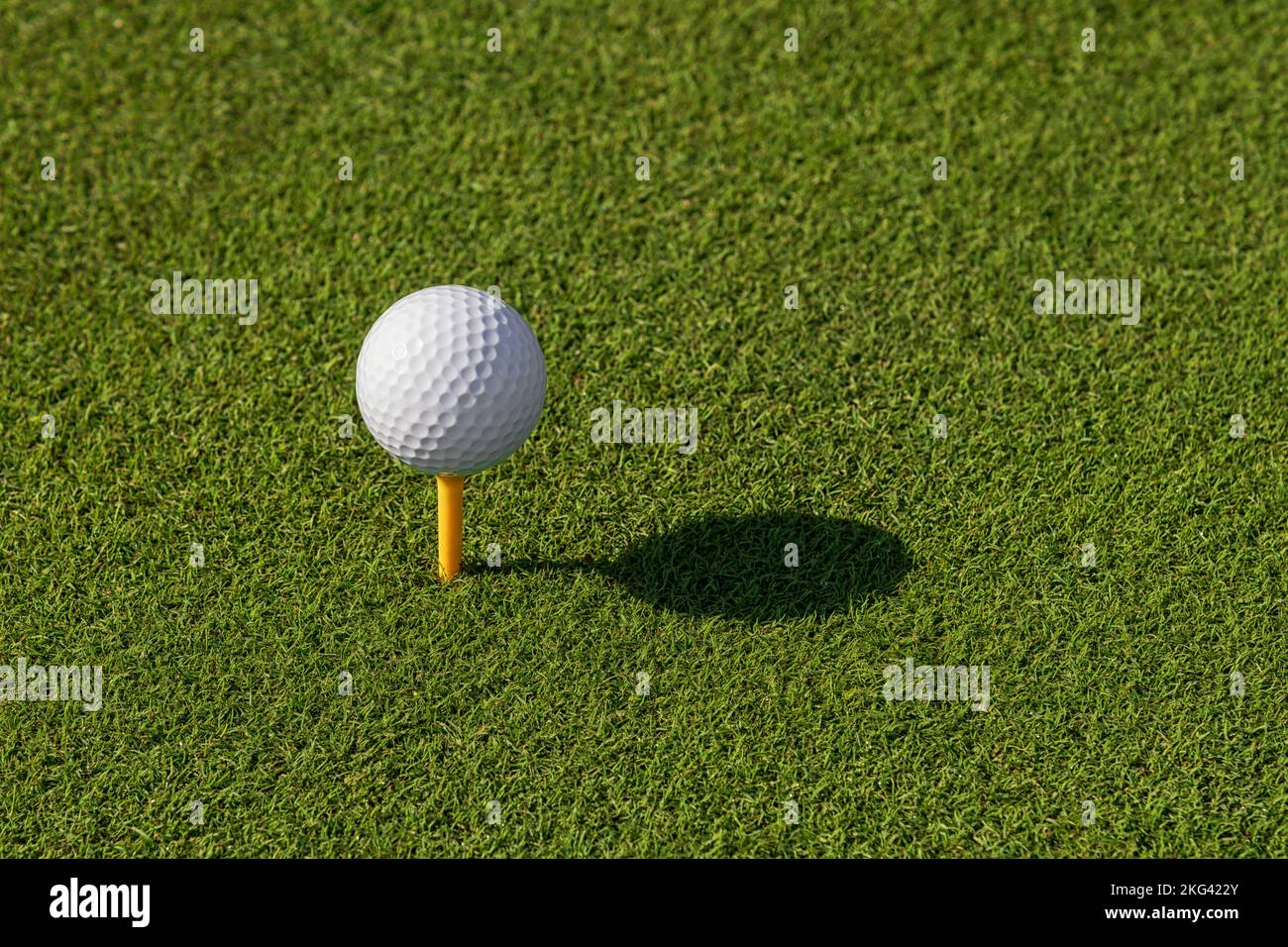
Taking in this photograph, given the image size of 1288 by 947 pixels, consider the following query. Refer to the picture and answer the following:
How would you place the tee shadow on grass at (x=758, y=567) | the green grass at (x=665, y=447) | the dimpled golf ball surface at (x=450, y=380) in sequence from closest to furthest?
the dimpled golf ball surface at (x=450, y=380), the green grass at (x=665, y=447), the tee shadow on grass at (x=758, y=567)

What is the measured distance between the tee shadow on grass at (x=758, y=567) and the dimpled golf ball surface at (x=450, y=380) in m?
0.84

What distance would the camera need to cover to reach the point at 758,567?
5199 millimetres

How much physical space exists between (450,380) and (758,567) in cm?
160

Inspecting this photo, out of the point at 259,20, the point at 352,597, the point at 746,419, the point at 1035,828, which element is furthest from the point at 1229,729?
the point at 259,20

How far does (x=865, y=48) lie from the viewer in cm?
741

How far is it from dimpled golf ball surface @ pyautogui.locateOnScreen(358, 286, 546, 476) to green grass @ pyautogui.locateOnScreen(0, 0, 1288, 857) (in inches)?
31.6

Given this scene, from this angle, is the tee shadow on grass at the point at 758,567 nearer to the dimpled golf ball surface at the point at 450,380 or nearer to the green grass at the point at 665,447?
the green grass at the point at 665,447

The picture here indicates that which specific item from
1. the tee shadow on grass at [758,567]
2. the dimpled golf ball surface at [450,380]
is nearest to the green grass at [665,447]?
the tee shadow on grass at [758,567]

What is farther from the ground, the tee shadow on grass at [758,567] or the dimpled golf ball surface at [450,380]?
the dimpled golf ball surface at [450,380]

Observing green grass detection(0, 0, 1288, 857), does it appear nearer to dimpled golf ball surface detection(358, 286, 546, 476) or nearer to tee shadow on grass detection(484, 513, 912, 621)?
tee shadow on grass detection(484, 513, 912, 621)

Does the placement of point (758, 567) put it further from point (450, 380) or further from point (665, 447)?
point (450, 380)

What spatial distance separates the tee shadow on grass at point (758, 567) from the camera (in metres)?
5.08

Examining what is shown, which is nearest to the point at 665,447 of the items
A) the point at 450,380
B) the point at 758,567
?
the point at 758,567

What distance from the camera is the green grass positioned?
4.59 m
